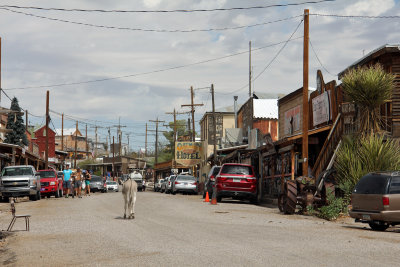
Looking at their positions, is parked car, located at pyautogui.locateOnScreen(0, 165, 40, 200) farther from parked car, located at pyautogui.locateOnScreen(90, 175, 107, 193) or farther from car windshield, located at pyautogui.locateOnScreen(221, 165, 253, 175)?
parked car, located at pyautogui.locateOnScreen(90, 175, 107, 193)

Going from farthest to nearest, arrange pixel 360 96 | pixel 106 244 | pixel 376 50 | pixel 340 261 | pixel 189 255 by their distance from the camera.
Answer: pixel 376 50, pixel 360 96, pixel 106 244, pixel 189 255, pixel 340 261

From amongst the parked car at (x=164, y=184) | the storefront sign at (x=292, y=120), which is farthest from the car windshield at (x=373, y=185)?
the parked car at (x=164, y=184)

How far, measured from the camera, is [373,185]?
53.1 feet

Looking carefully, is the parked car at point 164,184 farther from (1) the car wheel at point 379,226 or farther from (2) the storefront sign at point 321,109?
(1) the car wheel at point 379,226

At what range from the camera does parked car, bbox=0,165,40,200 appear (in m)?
33.0

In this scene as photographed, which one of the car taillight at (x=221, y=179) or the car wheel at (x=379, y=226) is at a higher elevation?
the car taillight at (x=221, y=179)

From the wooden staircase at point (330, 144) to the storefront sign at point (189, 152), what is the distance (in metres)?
40.7

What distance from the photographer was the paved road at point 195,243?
9.79 meters

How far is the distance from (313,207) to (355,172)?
204 cm

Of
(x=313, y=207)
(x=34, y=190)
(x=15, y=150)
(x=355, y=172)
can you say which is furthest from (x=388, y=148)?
(x=15, y=150)

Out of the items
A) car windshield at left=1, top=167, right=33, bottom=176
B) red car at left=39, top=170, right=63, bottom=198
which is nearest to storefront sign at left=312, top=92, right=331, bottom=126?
car windshield at left=1, top=167, right=33, bottom=176

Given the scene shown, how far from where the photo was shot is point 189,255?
1026 cm

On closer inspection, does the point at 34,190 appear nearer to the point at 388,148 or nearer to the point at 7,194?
the point at 7,194

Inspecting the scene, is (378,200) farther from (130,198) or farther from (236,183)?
(236,183)
